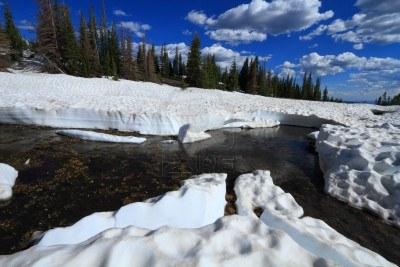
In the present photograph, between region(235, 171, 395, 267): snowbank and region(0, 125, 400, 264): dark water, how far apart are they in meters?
0.52

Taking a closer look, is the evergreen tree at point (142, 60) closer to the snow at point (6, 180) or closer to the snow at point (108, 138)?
the snow at point (108, 138)

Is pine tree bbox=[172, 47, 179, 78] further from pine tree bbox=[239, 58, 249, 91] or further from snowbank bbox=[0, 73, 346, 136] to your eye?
snowbank bbox=[0, 73, 346, 136]

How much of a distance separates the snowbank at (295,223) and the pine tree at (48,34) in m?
34.9

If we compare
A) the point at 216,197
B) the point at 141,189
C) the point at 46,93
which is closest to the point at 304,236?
the point at 216,197

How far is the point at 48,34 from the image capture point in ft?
109

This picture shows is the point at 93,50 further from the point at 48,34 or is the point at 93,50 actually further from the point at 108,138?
the point at 108,138

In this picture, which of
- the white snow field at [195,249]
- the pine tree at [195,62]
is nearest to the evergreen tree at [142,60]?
the pine tree at [195,62]

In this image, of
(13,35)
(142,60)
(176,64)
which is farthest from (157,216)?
(176,64)

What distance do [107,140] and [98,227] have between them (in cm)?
781

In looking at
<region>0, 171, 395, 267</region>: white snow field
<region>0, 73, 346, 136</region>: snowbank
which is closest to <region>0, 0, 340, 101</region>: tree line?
<region>0, 73, 346, 136</region>: snowbank

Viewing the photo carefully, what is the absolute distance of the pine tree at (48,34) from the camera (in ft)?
106

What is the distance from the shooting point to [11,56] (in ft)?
123

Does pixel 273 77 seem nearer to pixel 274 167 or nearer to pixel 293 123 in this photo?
pixel 293 123

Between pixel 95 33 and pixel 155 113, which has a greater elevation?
pixel 95 33
